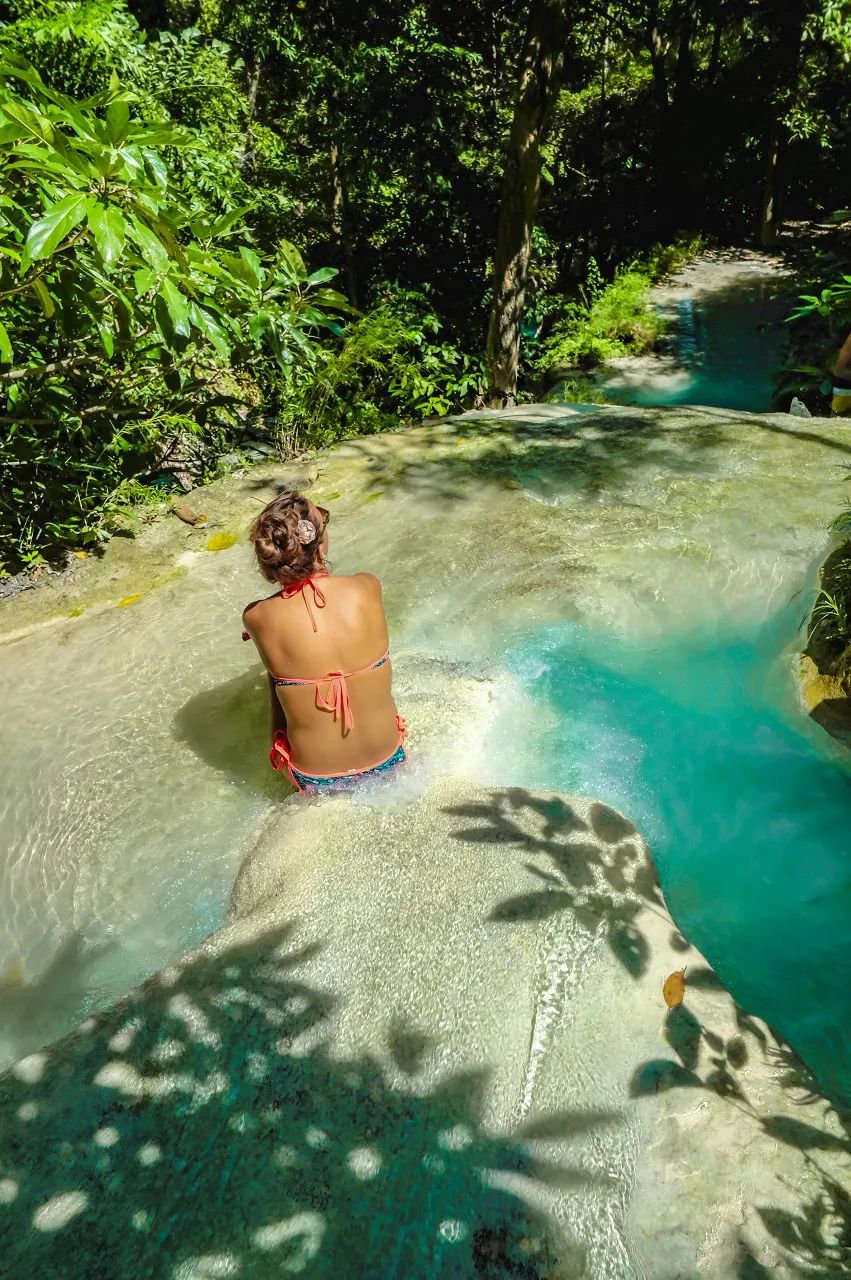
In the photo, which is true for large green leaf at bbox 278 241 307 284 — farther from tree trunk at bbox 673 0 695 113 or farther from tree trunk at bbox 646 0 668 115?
tree trunk at bbox 646 0 668 115

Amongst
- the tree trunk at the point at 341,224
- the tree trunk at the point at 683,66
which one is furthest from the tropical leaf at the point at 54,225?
the tree trunk at the point at 683,66

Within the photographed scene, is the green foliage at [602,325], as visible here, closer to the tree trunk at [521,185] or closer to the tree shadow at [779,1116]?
the tree trunk at [521,185]

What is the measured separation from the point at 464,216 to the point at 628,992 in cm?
1183

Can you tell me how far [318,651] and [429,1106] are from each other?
63.5 inches

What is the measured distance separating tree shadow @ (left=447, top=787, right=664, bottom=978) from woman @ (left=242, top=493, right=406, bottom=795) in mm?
543

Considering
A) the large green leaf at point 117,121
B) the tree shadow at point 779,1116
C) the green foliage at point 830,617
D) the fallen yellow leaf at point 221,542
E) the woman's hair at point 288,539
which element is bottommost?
the tree shadow at point 779,1116

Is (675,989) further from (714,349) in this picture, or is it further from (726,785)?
(714,349)

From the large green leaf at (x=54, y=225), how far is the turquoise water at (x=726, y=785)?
272 cm

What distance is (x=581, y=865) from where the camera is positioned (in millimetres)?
2855

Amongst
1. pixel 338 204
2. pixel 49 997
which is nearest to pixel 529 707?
pixel 49 997

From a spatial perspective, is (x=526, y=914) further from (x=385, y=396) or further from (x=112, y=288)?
(x=385, y=396)

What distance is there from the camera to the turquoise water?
328 centimetres

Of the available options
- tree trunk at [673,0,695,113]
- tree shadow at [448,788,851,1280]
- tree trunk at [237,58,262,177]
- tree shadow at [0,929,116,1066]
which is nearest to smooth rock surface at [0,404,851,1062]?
tree shadow at [0,929,116,1066]

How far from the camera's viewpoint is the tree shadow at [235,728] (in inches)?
155
